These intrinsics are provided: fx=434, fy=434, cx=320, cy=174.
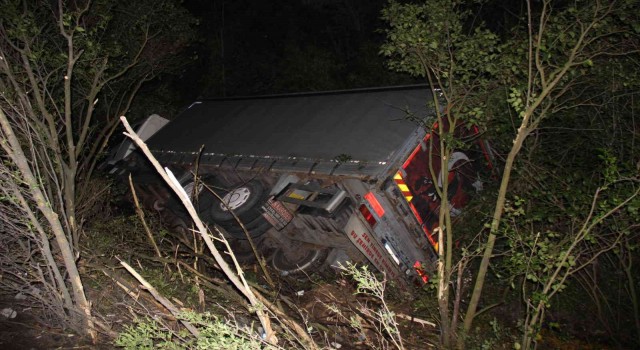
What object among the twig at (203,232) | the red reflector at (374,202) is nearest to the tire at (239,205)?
the red reflector at (374,202)

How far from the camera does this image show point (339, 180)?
17.6 feet

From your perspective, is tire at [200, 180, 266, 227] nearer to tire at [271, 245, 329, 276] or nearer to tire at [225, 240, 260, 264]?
tire at [225, 240, 260, 264]

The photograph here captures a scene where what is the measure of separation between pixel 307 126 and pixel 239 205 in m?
1.71

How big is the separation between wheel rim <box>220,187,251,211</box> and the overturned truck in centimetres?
2

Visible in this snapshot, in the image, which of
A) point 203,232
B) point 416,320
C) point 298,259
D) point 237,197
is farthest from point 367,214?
point 203,232

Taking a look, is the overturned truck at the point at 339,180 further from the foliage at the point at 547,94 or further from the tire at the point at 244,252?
the foliage at the point at 547,94

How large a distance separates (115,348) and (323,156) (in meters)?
3.32

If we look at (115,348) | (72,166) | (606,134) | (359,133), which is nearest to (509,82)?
(606,134)

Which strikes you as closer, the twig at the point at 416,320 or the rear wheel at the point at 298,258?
the twig at the point at 416,320

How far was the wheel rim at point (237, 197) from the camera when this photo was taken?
19.6 feet

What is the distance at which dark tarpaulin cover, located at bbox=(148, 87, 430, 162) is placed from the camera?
573 centimetres

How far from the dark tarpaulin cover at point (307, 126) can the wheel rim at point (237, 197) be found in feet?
2.21

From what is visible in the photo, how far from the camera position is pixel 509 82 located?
4.69m

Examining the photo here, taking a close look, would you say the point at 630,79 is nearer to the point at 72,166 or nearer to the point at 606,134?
the point at 606,134
